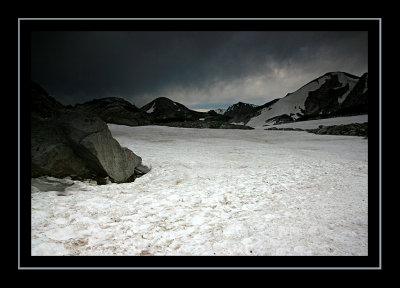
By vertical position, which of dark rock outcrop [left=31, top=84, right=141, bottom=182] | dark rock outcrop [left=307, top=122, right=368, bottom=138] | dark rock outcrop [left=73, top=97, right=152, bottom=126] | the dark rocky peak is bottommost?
dark rock outcrop [left=31, top=84, right=141, bottom=182]

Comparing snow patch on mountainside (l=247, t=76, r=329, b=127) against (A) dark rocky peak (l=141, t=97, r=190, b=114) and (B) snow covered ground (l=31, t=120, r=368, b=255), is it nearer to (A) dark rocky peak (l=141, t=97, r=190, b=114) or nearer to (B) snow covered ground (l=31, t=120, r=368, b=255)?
(A) dark rocky peak (l=141, t=97, r=190, b=114)

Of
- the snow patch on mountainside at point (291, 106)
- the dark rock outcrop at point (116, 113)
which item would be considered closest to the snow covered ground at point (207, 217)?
the dark rock outcrop at point (116, 113)

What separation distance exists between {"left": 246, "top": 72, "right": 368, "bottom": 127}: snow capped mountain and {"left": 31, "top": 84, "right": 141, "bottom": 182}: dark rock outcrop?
102010 millimetres

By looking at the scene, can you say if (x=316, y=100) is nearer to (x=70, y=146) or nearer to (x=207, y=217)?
(x=207, y=217)

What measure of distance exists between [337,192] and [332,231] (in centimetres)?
272

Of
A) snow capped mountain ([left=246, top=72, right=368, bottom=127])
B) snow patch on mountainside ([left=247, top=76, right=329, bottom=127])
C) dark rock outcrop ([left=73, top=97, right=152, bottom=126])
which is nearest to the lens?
dark rock outcrop ([left=73, top=97, right=152, bottom=126])

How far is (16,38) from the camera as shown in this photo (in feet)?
7.79

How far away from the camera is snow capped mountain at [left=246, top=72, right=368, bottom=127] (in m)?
101

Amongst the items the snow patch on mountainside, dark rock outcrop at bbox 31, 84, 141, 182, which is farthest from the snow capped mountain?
dark rock outcrop at bbox 31, 84, 141, 182

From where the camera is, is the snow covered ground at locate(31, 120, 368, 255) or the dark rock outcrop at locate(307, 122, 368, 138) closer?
the snow covered ground at locate(31, 120, 368, 255)
